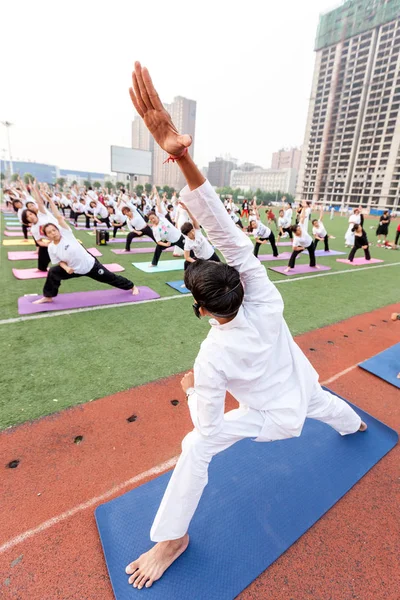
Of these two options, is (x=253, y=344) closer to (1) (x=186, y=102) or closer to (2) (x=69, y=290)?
(2) (x=69, y=290)

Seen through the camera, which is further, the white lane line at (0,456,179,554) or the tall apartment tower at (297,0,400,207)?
the tall apartment tower at (297,0,400,207)

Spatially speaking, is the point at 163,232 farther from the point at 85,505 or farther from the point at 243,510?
the point at 243,510

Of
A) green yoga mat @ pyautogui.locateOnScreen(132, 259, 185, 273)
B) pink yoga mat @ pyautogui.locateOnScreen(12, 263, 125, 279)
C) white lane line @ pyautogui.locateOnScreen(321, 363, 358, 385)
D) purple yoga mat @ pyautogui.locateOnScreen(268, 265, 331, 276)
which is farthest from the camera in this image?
purple yoga mat @ pyautogui.locateOnScreen(268, 265, 331, 276)

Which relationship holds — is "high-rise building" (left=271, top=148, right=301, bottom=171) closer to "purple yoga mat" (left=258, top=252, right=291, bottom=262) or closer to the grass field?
"purple yoga mat" (left=258, top=252, right=291, bottom=262)

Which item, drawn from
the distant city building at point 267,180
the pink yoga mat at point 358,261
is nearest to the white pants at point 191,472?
the pink yoga mat at point 358,261

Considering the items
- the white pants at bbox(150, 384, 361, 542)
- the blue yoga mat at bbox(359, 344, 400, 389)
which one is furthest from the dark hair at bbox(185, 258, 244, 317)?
the blue yoga mat at bbox(359, 344, 400, 389)

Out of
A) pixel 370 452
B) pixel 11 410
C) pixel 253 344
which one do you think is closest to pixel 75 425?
pixel 11 410

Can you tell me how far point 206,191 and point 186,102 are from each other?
3681 inches

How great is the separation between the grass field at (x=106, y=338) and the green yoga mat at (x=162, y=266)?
1.90 feet

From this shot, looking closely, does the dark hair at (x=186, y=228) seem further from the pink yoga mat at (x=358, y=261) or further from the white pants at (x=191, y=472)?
the pink yoga mat at (x=358, y=261)

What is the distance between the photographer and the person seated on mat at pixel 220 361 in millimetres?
1416

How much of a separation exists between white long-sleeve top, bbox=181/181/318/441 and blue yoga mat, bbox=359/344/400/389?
2.48 metres

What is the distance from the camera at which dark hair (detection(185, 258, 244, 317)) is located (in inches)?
55.7

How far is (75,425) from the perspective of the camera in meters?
2.81
